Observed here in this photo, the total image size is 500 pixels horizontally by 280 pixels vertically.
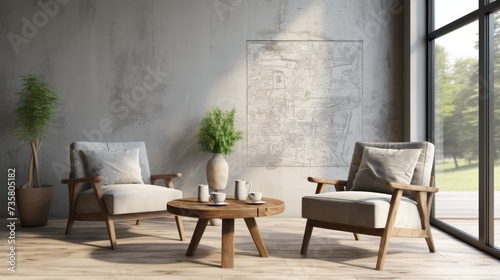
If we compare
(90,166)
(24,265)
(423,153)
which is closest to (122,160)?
(90,166)

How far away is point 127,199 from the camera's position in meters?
4.28

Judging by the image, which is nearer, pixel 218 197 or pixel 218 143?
pixel 218 197

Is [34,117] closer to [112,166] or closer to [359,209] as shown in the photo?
[112,166]

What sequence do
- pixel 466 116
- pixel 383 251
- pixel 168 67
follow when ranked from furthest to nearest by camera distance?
pixel 168 67
pixel 466 116
pixel 383 251

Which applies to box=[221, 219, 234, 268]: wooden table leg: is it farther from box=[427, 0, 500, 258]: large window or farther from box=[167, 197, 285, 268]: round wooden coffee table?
box=[427, 0, 500, 258]: large window

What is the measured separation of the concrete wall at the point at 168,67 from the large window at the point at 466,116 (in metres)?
0.70

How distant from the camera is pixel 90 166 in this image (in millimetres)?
4848

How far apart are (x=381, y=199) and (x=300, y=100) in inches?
95.2

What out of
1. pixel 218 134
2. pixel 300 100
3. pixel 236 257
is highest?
pixel 300 100

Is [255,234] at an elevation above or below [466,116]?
below

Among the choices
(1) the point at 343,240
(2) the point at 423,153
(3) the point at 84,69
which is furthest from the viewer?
(3) the point at 84,69

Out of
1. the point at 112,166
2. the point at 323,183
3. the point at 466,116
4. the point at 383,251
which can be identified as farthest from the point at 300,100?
the point at 383,251

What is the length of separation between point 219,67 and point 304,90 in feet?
3.38

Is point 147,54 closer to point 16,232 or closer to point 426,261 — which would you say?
point 16,232
